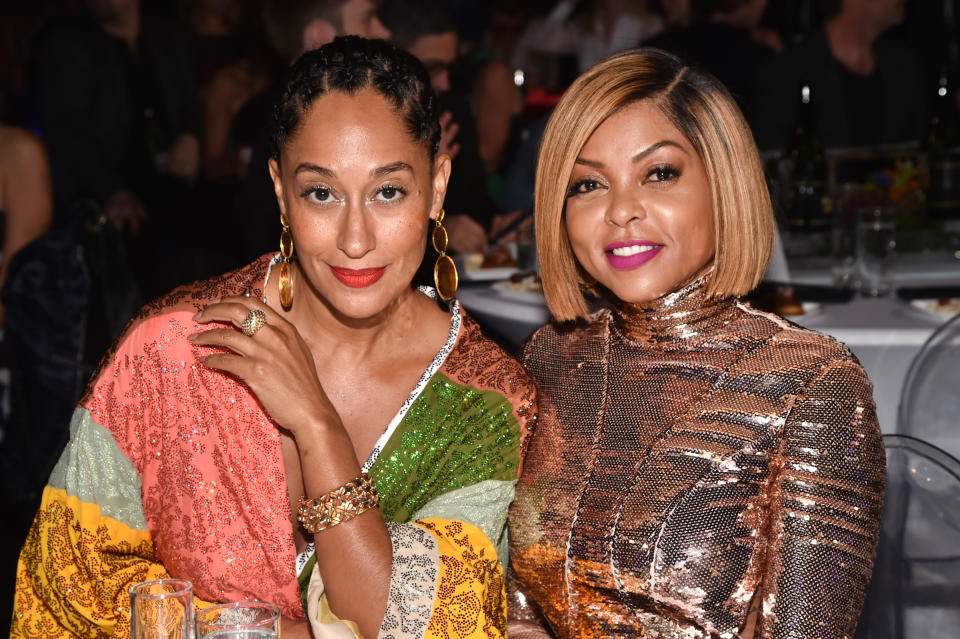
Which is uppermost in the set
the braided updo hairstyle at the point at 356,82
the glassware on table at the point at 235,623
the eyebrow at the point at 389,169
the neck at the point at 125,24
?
the neck at the point at 125,24

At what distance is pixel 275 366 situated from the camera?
1.54 m

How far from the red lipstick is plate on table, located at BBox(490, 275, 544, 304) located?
117 cm

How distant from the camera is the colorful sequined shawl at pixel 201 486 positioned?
1611 millimetres

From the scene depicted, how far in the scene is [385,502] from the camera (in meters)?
1.73

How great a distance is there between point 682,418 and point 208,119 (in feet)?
12.8

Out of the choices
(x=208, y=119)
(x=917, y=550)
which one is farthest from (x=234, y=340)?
(x=208, y=119)

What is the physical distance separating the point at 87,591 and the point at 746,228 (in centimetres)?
121

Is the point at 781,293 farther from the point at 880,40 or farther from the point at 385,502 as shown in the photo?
the point at 880,40

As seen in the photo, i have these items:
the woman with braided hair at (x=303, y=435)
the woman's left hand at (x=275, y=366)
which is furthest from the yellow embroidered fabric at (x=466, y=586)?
the woman's left hand at (x=275, y=366)

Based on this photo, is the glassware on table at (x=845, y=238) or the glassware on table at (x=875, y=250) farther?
the glassware on table at (x=845, y=238)

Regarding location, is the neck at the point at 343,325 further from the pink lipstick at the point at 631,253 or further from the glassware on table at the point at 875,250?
the glassware on table at the point at 875,250

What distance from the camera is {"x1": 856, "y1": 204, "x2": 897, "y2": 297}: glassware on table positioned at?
2930mm

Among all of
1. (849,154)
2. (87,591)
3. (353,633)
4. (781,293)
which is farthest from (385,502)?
(849,154)

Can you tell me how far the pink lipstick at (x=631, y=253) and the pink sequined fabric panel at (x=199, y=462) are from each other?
0.64 metres
